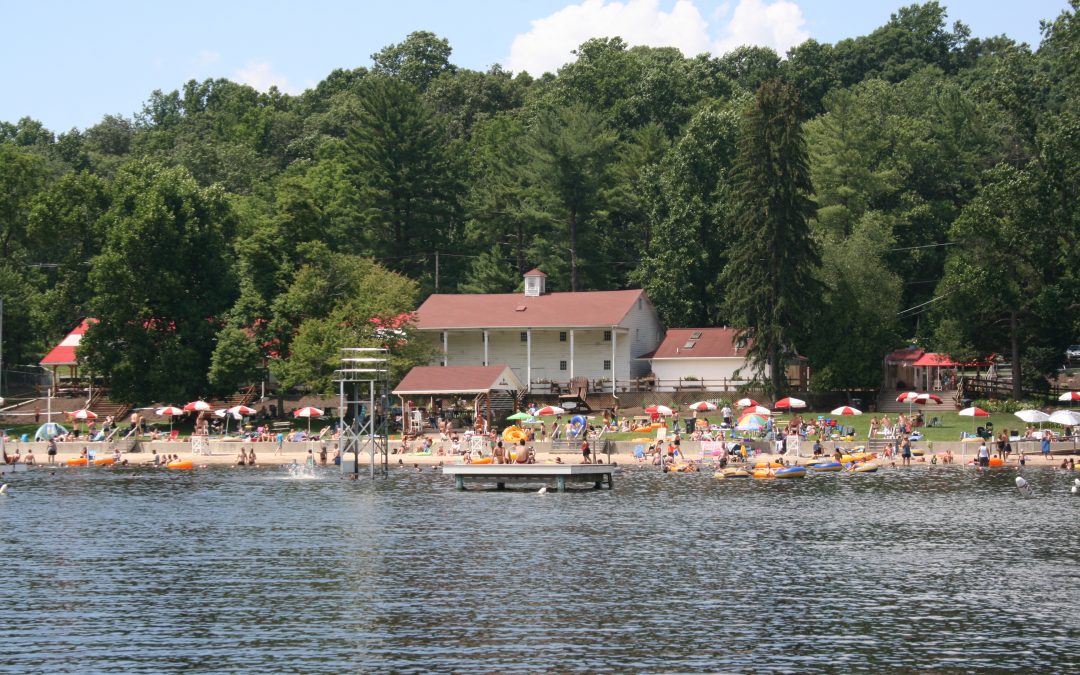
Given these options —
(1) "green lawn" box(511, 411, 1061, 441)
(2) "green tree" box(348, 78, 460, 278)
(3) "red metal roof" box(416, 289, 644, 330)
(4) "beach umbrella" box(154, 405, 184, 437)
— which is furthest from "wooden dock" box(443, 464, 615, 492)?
(2) "green tree" box(348, 78, 460, 278)

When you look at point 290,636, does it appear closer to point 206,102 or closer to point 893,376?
point 893,376

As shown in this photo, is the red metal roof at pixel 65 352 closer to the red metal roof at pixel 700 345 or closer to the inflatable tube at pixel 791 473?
the red metal roof at pixel 700 345

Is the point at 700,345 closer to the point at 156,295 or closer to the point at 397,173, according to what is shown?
the point at 397,173

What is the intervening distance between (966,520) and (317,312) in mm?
50400

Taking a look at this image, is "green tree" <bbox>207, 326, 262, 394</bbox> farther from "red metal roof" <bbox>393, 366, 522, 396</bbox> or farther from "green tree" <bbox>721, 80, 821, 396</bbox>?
"green tree" <bbox>721, 80, 821, 396</bbox>

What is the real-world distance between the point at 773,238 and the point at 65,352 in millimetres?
56477

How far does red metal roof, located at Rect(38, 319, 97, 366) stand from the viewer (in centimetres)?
10162

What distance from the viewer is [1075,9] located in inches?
3034

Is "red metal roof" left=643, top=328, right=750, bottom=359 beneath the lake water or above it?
above

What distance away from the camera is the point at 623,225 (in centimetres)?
11044

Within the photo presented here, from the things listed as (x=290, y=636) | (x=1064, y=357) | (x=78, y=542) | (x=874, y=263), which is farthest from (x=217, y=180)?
(x=290, y=636)

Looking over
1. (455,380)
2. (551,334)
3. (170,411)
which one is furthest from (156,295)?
(551,334)

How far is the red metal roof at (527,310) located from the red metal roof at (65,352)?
2825cm

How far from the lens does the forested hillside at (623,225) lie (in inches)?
3182
